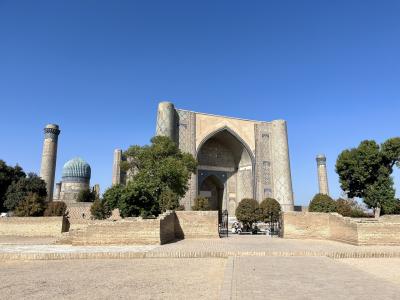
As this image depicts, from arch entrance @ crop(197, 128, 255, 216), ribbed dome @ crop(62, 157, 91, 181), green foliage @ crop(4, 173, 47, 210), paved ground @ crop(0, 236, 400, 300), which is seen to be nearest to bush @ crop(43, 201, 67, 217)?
green foliage @ crop(4, 173, 47, 210)

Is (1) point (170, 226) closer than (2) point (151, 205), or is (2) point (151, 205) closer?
(1) point (170, 226)

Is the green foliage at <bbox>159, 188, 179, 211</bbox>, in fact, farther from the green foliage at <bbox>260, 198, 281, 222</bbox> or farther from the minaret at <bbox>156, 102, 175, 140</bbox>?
the minaret at <bbox>156, 102, 175, 140</bbox>

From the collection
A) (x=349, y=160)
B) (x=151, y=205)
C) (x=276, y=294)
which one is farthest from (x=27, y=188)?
(x=276, y=294)

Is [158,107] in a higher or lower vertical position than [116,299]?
higher

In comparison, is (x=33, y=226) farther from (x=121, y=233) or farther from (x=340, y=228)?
(x=340, y=228)

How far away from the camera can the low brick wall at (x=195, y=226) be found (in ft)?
43.5

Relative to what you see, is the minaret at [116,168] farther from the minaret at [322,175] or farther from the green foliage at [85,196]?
the minaret at [322,175]

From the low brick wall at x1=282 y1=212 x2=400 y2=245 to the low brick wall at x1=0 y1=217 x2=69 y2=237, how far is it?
1027 cm

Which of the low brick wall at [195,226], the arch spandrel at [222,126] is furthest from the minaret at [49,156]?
the low brick wall at [195,226]

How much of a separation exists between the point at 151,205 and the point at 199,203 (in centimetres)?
992

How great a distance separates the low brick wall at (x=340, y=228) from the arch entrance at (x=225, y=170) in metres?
17.8

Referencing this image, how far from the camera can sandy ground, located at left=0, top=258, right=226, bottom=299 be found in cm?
421

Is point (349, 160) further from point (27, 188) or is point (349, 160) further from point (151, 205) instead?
point (27, 188)

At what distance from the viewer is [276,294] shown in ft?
12.6
